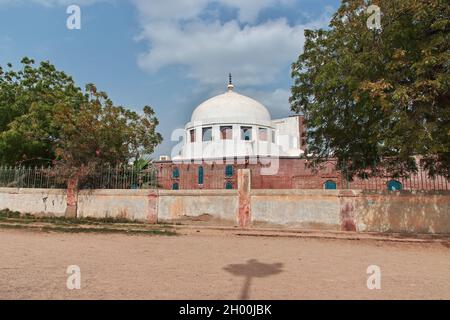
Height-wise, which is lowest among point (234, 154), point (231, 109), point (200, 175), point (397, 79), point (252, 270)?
point (252, 270)

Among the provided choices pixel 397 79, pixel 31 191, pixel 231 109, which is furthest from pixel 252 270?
pixel 231 109

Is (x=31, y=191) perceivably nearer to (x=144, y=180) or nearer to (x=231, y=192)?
(x=144, y=180)

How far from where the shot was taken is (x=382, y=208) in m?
11.1

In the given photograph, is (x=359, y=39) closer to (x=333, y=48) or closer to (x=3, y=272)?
(x=333, y=48)

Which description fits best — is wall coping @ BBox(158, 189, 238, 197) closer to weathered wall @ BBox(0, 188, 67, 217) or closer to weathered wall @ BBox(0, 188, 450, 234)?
weathered wall @ BBox(0, 188, 450, 234)

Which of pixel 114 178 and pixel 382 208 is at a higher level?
pixel 114 178

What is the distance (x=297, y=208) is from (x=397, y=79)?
551 cm

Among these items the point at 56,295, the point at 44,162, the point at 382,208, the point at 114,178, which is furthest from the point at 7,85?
the point at 382,208

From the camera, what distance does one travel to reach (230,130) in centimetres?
2928

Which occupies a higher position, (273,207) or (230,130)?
(230,130)

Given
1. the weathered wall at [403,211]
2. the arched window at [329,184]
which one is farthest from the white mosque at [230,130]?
the weathered wall at [403,211]

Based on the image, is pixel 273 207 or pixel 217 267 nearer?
pixel 217 267

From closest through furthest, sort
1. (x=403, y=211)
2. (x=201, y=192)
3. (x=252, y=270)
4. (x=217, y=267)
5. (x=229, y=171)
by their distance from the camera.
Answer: (x=252, y=270), (x=217, y=267), (x=403, y=211), (x=201, y=192), (x=229, y=171)
